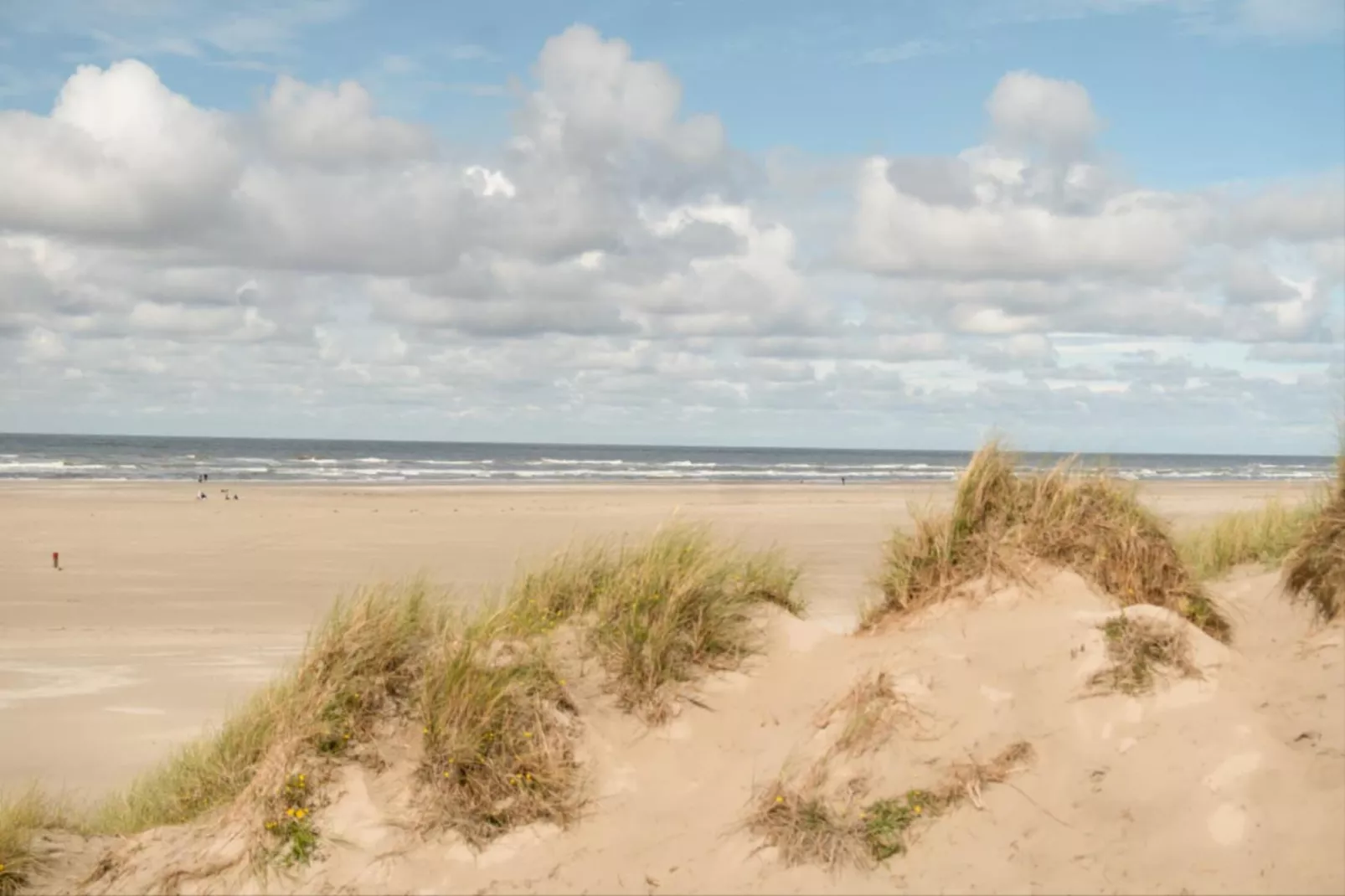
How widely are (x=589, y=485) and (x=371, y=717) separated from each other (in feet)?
142

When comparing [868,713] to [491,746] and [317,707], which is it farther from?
[317,707]

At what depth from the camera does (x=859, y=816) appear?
566cm

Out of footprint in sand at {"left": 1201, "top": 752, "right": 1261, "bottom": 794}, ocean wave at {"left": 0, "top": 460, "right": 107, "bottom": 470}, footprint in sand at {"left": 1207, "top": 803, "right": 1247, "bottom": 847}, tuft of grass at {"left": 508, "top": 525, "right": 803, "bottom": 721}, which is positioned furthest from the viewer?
ocean wave at {"left": 0, "top": 460, "right": 107, "bottom": 470}

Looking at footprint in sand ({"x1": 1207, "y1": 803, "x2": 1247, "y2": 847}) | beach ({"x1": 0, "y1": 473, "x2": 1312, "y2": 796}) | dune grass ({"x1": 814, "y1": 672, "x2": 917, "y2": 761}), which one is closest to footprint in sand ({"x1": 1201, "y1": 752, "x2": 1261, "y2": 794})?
footprint in sand ({"x1": 1207, "y1": 803, "x2": 1247, "y2": 847})

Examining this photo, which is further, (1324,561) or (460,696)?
(1324,561)

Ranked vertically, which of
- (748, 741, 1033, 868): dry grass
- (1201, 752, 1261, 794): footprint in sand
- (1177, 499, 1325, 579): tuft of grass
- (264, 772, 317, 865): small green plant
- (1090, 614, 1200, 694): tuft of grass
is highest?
(1177, 499, 1325, 579): tuft of grass

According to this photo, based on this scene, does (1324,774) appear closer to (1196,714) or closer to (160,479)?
(1196,714)

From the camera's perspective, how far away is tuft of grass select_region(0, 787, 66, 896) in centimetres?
649

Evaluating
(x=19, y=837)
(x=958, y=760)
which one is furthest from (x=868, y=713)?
(x=19, y=837)

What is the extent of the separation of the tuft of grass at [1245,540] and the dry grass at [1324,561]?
2.38 metres

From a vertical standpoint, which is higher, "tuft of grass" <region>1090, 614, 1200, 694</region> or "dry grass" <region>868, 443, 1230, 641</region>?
"dry grass" <region>868, 443, 1230, 641</region>

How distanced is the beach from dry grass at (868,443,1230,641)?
75 centimetres

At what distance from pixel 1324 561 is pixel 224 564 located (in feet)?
61.6

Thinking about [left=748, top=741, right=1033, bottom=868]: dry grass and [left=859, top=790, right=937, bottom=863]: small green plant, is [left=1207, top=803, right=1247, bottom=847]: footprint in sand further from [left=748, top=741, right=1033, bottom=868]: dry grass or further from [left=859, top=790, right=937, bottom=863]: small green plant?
[left=859, top=790, right=937, bottom=863]: small green plant
